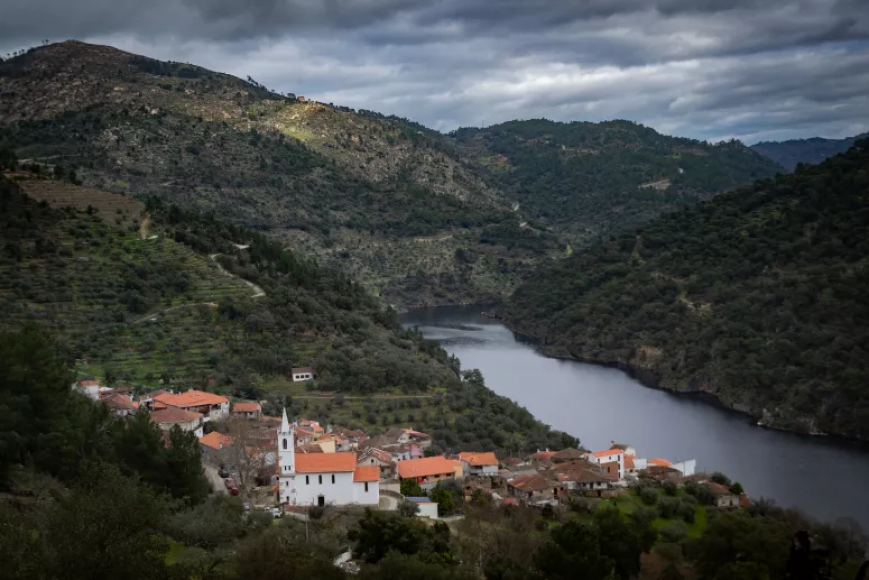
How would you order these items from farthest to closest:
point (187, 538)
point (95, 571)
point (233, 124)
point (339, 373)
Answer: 1. point (233, 124)
2. point (339, 373)
3. point (187, 538)
4. point (95, 571)

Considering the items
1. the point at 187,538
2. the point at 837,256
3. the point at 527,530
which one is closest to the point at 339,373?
the point at 527,530

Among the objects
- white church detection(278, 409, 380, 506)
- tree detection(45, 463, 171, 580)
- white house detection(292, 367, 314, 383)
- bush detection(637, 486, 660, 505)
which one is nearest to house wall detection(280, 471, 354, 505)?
white church detection(278, 409, 380, 506)

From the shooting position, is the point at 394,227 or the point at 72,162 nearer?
the point at 72,162

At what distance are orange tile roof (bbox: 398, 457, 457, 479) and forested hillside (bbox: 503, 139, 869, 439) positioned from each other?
87.6 ft

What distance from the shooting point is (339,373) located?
43.1 metres

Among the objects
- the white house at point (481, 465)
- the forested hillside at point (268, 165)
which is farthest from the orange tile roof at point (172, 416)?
the forested hillside at point (268, 165)

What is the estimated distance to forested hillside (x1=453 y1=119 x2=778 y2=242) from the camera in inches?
5925

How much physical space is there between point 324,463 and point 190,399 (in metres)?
10.9

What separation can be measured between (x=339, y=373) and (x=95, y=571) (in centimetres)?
3186

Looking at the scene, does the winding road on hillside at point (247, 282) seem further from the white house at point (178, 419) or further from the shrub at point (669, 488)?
the shrub at point (669, 488)

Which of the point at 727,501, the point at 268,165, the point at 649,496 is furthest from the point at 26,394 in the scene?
the point at 268,165

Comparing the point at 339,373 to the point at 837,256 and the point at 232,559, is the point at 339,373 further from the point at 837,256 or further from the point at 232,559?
the point at 837,256

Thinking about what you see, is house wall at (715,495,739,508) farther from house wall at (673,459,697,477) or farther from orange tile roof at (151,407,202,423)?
orange tile roof at (151,407,202,423)

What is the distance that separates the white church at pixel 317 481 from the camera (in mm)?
23672
